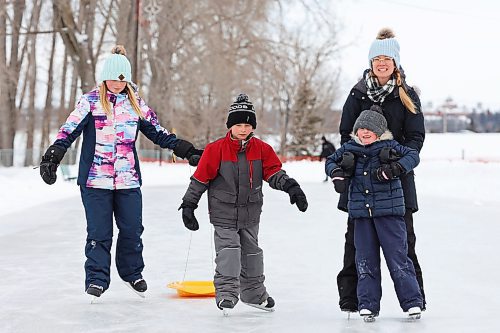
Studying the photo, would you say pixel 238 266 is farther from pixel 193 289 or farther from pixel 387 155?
pixel 387 155

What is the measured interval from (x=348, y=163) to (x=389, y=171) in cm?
25

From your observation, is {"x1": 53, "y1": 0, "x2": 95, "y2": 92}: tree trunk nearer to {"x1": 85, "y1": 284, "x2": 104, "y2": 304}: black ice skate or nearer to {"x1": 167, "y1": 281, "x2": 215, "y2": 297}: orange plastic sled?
{"x1": 167, "y1": 281, "x2": 215, "y2": 297}: orange plastic sled

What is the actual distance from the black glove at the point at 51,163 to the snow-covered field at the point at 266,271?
2.71ft

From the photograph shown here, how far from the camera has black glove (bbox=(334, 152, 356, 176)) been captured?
4957mm

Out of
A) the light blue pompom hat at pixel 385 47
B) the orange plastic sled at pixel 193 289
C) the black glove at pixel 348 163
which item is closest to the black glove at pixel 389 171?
the black glove at pixel 348 163

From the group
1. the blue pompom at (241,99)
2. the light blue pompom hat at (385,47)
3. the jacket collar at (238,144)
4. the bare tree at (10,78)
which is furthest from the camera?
the bare tree at (10,78)

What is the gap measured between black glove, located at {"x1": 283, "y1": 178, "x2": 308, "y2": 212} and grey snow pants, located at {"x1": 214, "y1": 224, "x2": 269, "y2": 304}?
1.20 feet

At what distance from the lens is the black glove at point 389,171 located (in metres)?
4.82

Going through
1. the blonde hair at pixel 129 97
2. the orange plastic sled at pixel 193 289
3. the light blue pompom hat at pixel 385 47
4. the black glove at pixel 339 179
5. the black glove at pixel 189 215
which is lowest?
the orange plastic sled at pixel 193 289

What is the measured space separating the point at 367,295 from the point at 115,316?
4.89 feet

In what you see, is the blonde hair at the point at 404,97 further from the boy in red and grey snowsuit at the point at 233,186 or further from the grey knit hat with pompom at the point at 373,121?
the boy in red and grey snowsuit at the point at 233,186

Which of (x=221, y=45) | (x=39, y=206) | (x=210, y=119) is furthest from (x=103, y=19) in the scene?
(x=39, y=206)

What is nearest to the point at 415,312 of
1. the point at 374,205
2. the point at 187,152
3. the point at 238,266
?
the point at 374,205

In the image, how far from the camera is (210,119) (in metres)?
46.2
